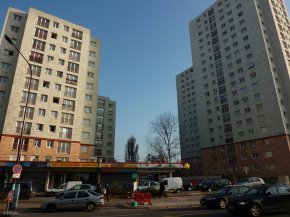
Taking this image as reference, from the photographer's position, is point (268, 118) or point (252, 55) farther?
point (252, 55)

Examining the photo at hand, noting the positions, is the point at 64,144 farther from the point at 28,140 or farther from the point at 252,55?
the point at 252,55

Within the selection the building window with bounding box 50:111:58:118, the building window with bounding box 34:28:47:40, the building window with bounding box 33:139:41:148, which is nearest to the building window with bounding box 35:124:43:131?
the building window with bounding box 33:139:41:148

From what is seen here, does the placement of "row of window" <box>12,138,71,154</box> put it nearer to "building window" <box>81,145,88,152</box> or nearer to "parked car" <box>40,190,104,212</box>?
"building window" <box>81,145,88,152</box>

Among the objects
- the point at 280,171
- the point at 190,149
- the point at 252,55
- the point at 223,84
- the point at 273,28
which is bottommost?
the point at 280,171

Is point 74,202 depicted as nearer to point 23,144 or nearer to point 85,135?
point 23,144

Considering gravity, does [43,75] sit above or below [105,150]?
above

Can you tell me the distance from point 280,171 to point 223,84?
26790 mm

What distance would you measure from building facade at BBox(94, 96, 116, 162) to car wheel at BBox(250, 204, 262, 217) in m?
71.3

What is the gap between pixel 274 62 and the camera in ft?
205

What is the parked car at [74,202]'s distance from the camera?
18328 millimetres

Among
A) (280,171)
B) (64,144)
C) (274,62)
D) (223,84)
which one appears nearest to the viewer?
(64,144)

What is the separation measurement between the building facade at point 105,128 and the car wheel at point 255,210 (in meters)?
71.3

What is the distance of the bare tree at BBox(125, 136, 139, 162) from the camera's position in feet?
279

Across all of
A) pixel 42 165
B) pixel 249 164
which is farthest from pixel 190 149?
pixel 42 165
